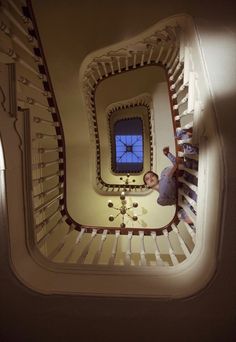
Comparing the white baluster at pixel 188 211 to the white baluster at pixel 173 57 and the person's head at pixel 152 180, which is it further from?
the white baluster at pixel 173 57

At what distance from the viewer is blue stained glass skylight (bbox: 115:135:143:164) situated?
25.5 ft

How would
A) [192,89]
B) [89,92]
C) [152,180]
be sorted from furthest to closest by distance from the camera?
[89,92], [152,180], [192,89]

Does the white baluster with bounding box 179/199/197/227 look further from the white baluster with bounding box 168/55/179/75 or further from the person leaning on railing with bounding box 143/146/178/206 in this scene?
the white baluster with bounding box 168/55/179/75

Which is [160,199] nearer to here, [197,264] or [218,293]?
[197,264]

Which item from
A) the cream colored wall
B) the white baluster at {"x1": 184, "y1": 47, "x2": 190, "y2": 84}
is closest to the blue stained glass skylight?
the cream colored wall

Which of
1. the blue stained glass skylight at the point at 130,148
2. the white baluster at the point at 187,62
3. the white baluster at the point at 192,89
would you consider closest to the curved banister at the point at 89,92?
the white baluster at the point at 187,62

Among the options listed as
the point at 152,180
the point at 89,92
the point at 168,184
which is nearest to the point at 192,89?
the point at 168,184

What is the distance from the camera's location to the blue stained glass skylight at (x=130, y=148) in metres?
7.76

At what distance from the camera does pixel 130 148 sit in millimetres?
7883

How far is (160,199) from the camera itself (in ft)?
11.3

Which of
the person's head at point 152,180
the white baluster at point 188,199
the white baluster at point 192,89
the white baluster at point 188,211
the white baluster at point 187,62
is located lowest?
the white baluster at point 188,211

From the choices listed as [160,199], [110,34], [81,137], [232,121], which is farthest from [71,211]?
[232,121]

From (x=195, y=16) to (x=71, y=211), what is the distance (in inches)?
150

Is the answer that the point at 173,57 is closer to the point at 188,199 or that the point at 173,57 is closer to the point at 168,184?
the point at 168,184
